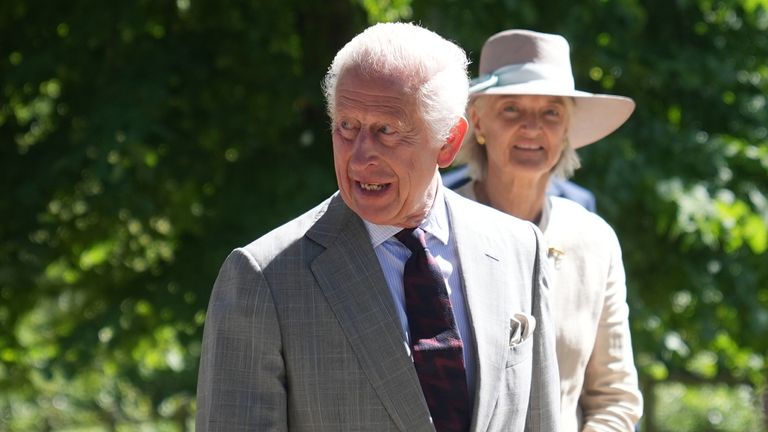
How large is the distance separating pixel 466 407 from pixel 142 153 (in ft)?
11.0

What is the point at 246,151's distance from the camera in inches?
232

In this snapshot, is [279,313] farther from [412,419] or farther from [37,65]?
[37,65]

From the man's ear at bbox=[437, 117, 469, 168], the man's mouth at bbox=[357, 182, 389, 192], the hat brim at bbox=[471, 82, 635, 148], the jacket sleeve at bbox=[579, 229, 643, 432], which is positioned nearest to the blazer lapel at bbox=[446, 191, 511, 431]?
the man's ear at bbox=[437, 117, 469, 168]

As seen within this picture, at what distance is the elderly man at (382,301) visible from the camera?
84.6 inches

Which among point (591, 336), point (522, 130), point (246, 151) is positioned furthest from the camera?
point (246, 151)

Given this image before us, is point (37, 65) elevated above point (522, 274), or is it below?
above

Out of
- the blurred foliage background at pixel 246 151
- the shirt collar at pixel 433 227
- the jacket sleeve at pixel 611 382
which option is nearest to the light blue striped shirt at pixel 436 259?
the shirt collar at pixel 433 227

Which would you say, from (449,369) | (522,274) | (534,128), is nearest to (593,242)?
(534,128)

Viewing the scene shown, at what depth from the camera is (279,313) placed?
216cm

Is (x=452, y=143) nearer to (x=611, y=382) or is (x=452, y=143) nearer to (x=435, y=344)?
(x=435, y=344)

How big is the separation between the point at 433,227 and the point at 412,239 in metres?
0.08

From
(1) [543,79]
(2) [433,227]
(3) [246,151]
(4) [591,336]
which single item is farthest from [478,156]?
(3) [246,151]

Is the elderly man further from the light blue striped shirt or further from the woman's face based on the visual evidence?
the woman's face

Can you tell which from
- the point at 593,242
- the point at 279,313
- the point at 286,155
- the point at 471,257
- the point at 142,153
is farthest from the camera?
the point at 286,155
